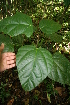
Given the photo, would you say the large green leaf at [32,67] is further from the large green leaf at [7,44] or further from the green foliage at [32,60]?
the large green leaf at [7,44]

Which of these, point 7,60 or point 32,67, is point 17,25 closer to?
point 32,67

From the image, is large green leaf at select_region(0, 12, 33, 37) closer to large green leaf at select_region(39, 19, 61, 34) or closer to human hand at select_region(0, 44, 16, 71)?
large green leaf at select_region(39, 19, 61, 34)

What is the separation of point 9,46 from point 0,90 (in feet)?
3.27

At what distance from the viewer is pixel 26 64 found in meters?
0.83

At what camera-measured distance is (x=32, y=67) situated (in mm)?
821

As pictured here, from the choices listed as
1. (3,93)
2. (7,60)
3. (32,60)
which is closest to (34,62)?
(32,60)

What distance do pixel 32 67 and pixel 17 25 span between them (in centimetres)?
37

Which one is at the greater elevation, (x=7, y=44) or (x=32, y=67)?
(x=7, y=44)

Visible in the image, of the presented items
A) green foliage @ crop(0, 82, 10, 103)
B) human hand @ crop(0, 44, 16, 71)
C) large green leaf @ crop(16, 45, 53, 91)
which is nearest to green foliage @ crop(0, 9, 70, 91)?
large green leaf @ crop(16, 45, 53, 91)

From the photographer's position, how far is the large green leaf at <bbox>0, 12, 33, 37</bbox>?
901 mm

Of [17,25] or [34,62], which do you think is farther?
[17,25]

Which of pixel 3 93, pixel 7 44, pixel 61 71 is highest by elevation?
pixel 7 44

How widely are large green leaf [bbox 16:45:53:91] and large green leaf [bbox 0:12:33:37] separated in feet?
0.54

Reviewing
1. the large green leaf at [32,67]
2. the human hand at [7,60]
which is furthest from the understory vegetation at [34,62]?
the human hand at [7,60]
